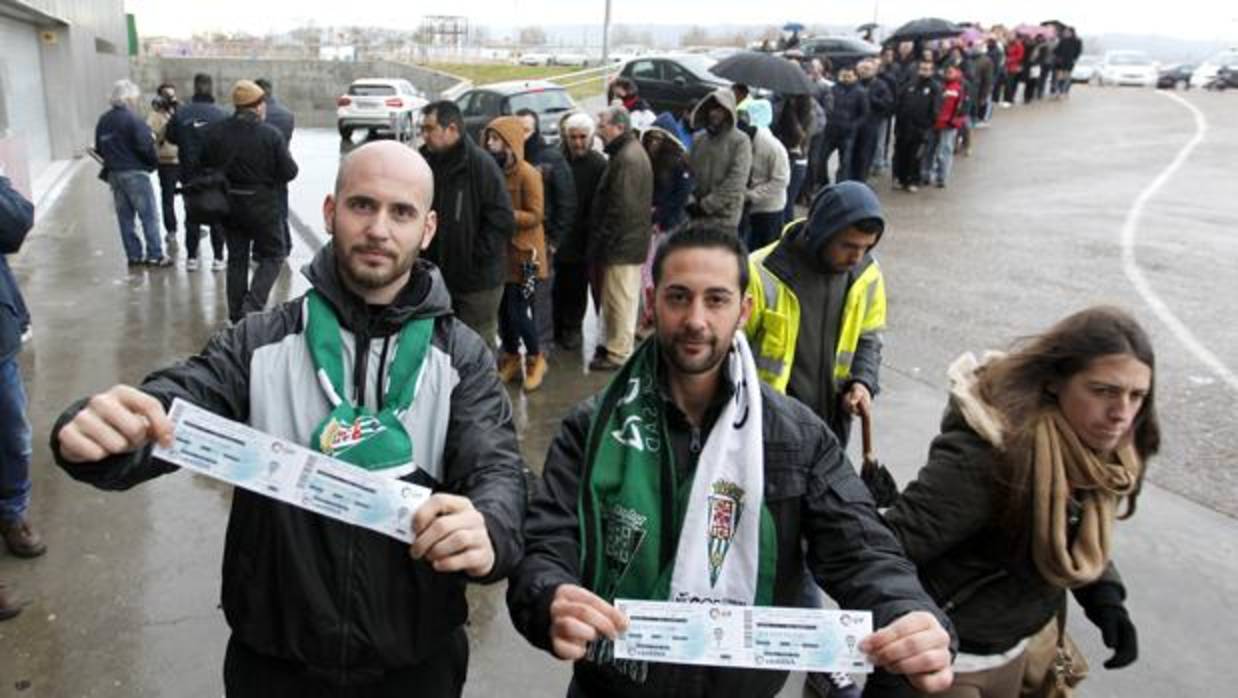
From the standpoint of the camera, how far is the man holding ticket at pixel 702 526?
1.81 meters

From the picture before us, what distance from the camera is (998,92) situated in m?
24.4

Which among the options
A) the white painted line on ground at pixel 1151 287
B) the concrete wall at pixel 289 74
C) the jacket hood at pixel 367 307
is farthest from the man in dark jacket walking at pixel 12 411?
the concrete wall at pixel 289 74

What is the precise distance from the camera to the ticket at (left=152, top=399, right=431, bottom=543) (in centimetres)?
172

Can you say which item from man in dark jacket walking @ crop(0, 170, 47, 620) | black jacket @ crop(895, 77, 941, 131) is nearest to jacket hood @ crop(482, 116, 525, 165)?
man in dark jacket walking @ crop(0, 170, 47, 620)

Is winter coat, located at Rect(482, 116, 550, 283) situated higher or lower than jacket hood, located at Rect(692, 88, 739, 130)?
lower

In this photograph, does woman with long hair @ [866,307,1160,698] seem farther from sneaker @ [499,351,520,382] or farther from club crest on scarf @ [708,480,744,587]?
sneaker @ [499,351,520,382]

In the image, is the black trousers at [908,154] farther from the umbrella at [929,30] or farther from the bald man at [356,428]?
the bald man at [356,428]

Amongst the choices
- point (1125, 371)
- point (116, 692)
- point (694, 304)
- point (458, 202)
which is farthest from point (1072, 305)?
point (116, 692)

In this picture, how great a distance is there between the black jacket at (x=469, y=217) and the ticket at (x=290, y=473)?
12.0 ft

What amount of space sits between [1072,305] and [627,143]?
489 cm

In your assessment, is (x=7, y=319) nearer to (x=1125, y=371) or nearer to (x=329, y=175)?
(x=1125, y=371)

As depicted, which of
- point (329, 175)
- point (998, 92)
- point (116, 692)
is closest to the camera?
point (116, 692)

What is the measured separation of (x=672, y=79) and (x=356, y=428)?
57.6 feet

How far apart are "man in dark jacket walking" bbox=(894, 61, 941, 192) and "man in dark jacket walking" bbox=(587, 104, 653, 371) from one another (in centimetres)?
817
